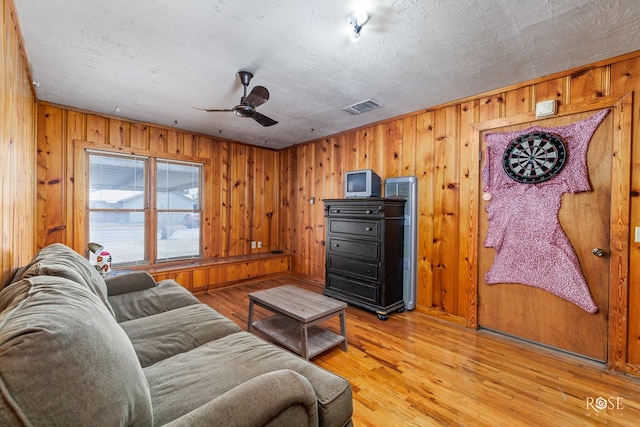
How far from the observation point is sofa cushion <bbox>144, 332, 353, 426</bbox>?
1.15 m

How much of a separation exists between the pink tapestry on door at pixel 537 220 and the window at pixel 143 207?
4104 millimetres

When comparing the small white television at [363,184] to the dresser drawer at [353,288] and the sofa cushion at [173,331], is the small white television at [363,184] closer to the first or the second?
the dresser drawer at [353,288]

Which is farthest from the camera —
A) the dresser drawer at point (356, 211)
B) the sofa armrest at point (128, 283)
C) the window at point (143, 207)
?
the window at point (143, 207)

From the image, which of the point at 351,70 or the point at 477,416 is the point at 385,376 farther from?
the point at 351,70

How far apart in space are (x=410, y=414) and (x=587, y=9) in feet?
8.86

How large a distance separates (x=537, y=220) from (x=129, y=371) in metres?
3.15

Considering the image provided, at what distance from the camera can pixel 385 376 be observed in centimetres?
211

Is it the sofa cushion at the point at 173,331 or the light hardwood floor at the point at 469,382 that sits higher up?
the sofa cushion at the point at 173,331

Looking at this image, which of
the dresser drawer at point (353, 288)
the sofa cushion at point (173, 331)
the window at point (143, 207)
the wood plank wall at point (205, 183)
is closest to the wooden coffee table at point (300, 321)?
the sofa cushion at point (173, 331)

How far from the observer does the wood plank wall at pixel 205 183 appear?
330cm

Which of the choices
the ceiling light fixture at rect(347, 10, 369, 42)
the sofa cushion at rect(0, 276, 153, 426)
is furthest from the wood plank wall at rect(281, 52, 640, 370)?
the sofa cushion at rect(0, 276, 153, 426)

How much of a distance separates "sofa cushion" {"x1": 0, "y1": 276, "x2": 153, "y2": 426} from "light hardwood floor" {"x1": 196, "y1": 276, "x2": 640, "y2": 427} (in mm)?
1383

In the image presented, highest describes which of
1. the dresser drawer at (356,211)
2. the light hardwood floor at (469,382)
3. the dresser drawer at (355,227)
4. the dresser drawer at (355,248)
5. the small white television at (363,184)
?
the small white television at (363,184)

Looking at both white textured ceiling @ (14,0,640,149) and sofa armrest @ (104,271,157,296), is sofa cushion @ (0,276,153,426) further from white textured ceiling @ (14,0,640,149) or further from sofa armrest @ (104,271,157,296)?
white textured ceiling @ (14,0,640,149)
